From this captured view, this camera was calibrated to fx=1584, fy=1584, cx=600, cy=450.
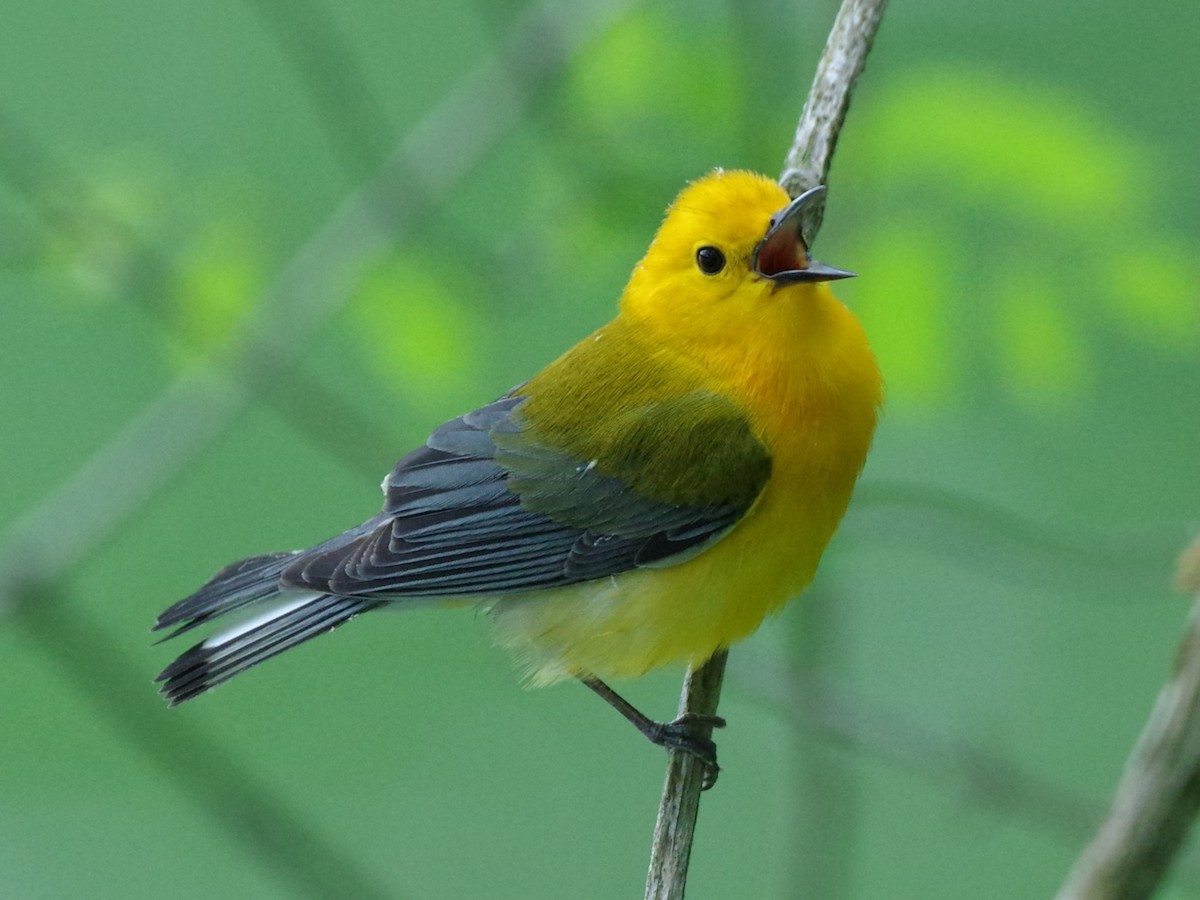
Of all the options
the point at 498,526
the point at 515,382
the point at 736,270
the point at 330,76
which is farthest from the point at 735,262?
the point at 515,382

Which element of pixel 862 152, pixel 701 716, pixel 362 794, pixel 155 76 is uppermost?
pixel 155 76

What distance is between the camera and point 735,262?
12.8ft

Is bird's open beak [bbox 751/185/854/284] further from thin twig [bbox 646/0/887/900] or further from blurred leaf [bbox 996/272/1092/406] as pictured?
blurred leaf [bbox 996/272/1092/406]

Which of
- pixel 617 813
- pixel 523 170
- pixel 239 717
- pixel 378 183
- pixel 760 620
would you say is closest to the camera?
pixel 760 620

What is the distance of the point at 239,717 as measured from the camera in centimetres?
969

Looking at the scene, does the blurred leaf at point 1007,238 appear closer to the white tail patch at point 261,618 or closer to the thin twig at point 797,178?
the thin twig at point 797,178

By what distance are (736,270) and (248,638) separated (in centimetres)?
156

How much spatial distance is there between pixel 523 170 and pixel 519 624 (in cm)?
334

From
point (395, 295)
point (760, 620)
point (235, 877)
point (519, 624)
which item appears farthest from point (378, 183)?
point (235, 877)

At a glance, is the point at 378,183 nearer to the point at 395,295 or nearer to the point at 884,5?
the point at 395,295

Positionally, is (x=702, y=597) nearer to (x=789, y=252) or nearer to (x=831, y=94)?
(x=789, y=252)

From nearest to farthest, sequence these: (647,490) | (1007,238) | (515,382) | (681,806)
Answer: (681,806), (647,490), (1007,238), (515,382)

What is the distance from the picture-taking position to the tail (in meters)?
3.99

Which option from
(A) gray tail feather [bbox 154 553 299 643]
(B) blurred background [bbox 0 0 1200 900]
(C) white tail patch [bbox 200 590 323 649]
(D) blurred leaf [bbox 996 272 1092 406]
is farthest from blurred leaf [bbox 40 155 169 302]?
(D) blurred leaf [bbox 996 272 1092 406]
